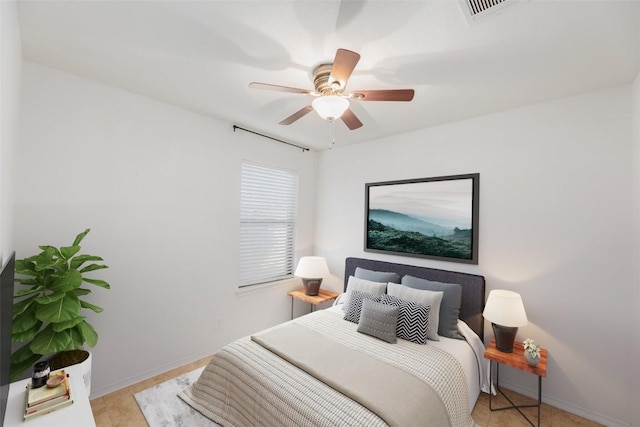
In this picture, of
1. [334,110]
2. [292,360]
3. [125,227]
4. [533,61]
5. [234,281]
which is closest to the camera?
[334,110]

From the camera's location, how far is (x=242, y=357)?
2068mm

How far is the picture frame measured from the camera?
2.85 metres

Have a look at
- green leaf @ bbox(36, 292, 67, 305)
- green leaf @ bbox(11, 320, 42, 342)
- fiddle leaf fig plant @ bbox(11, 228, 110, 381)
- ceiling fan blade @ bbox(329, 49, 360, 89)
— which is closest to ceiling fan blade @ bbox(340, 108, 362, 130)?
ceiling fan blade @ bbox(329, 49, 360, 89)

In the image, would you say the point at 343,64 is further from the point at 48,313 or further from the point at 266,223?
the point at 266,223

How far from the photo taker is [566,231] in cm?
235

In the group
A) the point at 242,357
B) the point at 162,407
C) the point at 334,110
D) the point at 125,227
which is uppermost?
the point at 334,110

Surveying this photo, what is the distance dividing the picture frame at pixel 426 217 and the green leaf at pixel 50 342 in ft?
9.64

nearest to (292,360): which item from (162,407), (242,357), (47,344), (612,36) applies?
(242,357)

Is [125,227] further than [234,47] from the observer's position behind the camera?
Yes

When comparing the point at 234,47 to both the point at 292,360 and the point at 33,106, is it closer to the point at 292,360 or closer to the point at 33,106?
the point at 33,106

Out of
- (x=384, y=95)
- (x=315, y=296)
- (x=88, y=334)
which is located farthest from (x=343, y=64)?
(x=315, y=296)

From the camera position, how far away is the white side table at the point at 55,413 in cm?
134

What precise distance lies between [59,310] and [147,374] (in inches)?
51.0

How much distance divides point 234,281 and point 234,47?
248 centimetres
